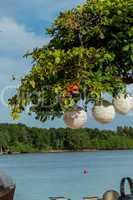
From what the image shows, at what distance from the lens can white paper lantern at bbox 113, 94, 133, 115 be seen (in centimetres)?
641

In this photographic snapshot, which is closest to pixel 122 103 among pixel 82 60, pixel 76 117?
pixel 76 117

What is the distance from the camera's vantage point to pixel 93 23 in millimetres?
6609

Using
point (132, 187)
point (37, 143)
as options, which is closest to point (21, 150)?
point (37, 143)

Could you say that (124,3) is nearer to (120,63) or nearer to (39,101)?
(120,63)

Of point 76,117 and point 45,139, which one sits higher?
point 45,139

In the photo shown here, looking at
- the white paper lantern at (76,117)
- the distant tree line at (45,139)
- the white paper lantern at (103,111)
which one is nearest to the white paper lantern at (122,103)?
the white paper lantern at (103,111)

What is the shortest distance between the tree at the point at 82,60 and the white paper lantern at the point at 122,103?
12cm

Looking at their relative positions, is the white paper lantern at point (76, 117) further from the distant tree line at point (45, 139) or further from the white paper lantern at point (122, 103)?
the distant tree line at point (45, 139)

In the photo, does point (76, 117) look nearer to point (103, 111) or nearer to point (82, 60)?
point (103, 111)

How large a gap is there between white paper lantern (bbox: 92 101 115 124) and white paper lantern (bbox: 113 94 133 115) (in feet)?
0.31

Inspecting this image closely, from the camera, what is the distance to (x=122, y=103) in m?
6.45

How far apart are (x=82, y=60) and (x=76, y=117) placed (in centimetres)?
57

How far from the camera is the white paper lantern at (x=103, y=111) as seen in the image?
633 centimetres

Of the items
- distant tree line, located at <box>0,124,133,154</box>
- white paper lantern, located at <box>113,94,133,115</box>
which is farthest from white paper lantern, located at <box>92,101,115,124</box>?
distant tree line, located at <box>0,124,133,154</box>
